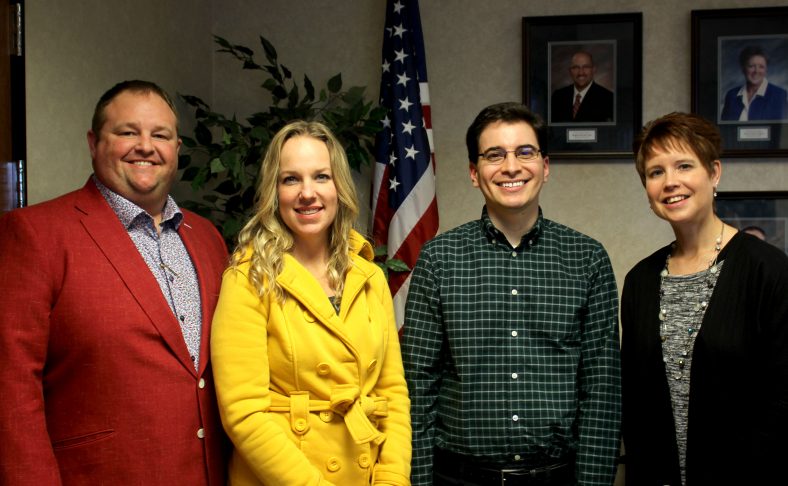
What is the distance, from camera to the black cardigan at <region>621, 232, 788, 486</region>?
173 cm

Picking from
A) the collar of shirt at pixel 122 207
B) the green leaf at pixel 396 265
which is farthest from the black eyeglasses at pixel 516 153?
the green leaf at pixel 396 265

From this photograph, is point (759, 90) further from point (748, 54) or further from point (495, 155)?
point (495, 155)

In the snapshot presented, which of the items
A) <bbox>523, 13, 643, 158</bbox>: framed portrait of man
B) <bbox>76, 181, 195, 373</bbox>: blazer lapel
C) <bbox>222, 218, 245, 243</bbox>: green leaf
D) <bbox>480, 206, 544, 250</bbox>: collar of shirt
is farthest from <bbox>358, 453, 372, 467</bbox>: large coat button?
<bbox>523, 13, 643, 158</bbox>: framed portrait of man

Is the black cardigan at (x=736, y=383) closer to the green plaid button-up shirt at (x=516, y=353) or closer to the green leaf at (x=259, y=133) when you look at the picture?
the green plaid button-up shirt at (x=516, y=353)

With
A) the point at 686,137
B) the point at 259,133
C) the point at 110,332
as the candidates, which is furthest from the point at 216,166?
the point at 686,137

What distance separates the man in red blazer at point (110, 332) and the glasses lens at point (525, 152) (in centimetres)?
90

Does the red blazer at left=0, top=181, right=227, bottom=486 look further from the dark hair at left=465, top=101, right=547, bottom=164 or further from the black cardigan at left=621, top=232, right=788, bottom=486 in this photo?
the black cardigan at left=621, top=232, right=788, bottom=486

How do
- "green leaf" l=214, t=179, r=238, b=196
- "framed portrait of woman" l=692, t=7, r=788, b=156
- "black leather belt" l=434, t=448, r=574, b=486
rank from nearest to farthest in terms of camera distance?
"black leather belt" l=434, t=448, r=574, b=486, "green leaf" l=214, t=179, r=238, b=196, "framed portrait of woman" l=692, t=7, r=788, b=156

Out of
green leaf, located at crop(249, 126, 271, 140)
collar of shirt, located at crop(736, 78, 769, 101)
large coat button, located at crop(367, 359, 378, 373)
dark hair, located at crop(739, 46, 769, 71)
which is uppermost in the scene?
dark hair, located at crop(739, 46, 769, 71)

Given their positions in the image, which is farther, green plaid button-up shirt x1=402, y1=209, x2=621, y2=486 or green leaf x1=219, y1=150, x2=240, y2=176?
green leaf x1=219, y1=150, x2=240, y2=176

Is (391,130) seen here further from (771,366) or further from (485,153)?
(771,366)

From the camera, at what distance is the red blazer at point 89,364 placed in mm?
1484

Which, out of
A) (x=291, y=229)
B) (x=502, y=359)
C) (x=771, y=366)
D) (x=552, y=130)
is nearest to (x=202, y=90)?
(x=552, y=130)

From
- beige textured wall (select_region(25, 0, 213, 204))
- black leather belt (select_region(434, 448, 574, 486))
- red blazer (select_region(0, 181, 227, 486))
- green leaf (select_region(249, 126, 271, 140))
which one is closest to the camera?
red blazer (select_region(0, 181, 227, 486))
